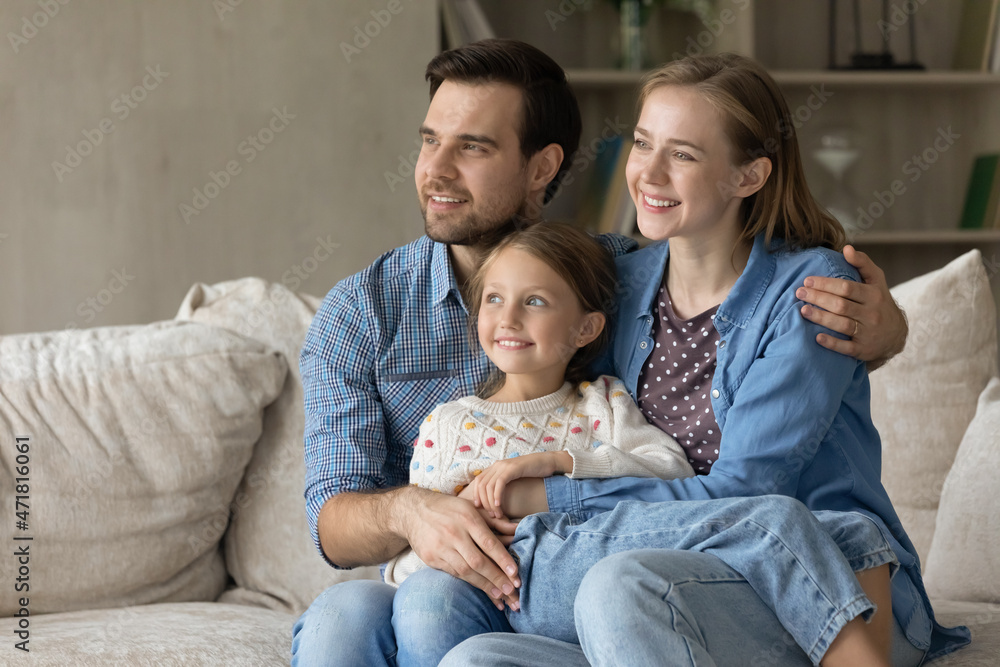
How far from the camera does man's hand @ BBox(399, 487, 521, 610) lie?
1165 mm

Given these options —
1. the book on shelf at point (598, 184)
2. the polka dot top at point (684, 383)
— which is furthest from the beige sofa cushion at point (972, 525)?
the book on shelf at point (598, 184)

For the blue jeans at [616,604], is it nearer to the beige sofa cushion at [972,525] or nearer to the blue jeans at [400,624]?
the blue jeans at [400,624]

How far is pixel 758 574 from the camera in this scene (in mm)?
1038

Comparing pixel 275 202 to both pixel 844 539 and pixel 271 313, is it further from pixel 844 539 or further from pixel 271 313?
pixel 844 539

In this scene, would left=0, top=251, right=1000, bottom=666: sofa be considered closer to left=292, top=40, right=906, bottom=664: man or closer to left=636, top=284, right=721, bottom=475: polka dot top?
left=292, top=40, right=906, bottom=664: man

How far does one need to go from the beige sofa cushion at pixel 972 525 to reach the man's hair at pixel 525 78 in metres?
0.89

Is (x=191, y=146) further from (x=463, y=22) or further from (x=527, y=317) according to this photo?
(x=527, y=317)

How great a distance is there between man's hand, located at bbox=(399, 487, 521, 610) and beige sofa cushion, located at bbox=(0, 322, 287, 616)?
0.58 meters

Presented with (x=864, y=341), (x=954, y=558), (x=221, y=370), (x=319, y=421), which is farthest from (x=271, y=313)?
(x=954, y=558)

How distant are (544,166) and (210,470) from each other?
818 millimetres

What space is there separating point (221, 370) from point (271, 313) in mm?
193

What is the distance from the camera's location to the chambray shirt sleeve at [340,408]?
4.85 ft

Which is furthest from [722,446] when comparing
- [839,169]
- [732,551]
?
[839,169]

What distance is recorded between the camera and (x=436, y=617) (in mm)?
1150
